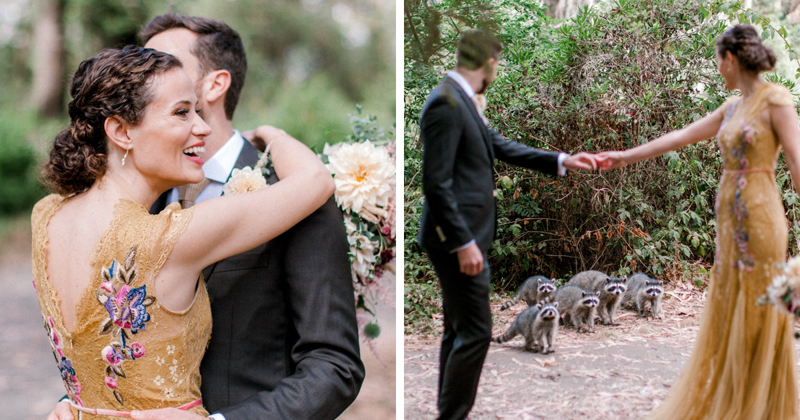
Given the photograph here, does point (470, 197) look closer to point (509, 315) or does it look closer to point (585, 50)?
point (509, 315)

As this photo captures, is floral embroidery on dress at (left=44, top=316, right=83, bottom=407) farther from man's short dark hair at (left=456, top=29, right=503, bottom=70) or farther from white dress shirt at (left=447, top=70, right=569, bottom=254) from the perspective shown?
man's short dark hair at (left=456, top=29, right=503, bottom=70)

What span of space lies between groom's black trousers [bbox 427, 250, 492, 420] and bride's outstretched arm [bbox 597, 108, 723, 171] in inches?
26.0

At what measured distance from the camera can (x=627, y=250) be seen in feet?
7.68

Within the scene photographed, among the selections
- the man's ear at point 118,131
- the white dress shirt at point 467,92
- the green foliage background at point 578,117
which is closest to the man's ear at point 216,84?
the man's ear at point 118,131

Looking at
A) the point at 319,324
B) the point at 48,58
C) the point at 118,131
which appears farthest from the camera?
the point at 48,58

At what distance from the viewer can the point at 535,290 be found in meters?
2.37

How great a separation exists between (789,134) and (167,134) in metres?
2.01

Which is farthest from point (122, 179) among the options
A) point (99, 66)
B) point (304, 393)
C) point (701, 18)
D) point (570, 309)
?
point (701, 18)

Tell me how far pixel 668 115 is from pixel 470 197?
89 cm

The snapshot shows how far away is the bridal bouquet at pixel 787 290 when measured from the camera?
1.76 m

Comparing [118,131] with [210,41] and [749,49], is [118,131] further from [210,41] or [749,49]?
[749,49]

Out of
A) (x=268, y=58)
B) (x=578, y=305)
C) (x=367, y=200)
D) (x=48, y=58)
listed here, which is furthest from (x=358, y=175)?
(x=48, y=58)

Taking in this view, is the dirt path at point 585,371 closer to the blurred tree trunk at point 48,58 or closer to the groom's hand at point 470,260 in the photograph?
the groom's hand at point 470,260

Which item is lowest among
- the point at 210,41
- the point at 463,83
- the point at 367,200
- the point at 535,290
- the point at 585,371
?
the point at 585,371
